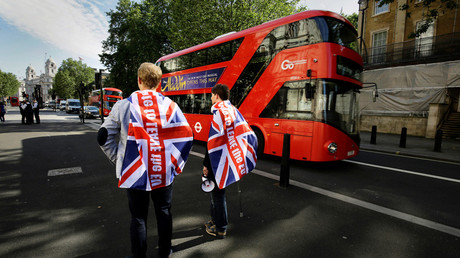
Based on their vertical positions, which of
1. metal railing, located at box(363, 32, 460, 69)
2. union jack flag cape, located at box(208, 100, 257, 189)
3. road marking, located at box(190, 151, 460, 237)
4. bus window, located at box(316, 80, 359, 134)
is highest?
metal railing, located at box(363, 32, 460, 69)

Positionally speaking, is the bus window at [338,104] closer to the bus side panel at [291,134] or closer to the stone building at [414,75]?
the bus side panel at [291,134]

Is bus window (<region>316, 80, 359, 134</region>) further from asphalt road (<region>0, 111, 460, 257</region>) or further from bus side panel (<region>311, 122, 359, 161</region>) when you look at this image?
asphalt road (<region>0, 111, 460, 257</region>)

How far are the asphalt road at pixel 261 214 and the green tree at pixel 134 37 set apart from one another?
23733 mm

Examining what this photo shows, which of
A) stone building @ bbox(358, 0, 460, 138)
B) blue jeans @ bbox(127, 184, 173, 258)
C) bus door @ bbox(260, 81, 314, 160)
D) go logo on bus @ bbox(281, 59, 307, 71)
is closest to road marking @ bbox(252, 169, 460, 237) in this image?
bus door @ bbox(260, 81, 314, 160)

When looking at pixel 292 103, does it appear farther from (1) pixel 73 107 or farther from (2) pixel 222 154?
(1) pixel 73 107

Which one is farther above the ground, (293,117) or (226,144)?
(293,117)

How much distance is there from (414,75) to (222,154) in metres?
16.9

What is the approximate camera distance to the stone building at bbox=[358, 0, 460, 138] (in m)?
12.9

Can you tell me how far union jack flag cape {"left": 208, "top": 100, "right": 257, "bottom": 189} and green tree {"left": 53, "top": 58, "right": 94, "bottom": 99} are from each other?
84.3m

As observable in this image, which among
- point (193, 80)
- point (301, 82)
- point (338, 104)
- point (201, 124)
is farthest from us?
point (193, 80)

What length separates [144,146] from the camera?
1934 mm

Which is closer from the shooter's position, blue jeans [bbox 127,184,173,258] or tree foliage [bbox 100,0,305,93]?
blue jeans [bbox 127,184,173,258]

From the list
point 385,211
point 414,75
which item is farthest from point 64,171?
point 414,75

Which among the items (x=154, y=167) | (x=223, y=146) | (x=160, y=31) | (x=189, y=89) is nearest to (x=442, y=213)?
(x=223, y=146)
